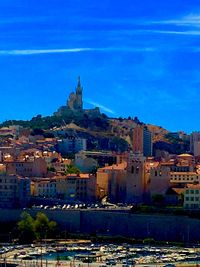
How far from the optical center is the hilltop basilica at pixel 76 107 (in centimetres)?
12850

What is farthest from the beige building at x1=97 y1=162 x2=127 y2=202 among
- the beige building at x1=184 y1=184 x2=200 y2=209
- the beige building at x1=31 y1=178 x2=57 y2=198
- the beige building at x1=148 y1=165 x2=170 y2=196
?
the beige building at x1=184 y1=184 x2=200 y2=209

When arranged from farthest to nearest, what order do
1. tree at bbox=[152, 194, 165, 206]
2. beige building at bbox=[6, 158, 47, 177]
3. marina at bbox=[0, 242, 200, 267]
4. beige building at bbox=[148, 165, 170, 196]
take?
beige building at bbox=[6, 158, 47, 177], beige building at bbox=[148, 165, 170, 196], tree at bbox=[152, 194, 165, 206], marina at bbox=[0, 242, 200, 267]

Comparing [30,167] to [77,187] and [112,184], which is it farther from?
[112,184]

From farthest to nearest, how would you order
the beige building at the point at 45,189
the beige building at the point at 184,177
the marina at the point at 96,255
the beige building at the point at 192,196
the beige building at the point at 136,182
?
the beige building at the point at 45,189 < the beige building at the point at 184,177 < the beige building at the point at 136,182 < the beige building at the point at 192,196 < the marina at the point at 96,255

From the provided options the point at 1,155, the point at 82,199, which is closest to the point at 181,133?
the point at 1,155

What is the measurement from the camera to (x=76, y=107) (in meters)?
131

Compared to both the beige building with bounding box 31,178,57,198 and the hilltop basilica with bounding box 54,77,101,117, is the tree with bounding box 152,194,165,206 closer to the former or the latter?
the beige building with bounding box 31,178,57,198

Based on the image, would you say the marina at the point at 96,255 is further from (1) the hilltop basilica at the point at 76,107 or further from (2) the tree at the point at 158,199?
(1) the hilltop basilica at the point at 76,107

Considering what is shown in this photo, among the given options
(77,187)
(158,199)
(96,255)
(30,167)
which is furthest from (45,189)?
(96,255)

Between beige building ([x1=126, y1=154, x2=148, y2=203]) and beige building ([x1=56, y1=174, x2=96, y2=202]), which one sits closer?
beige building ([x1=126, y1=154, x2=148, y2=203])

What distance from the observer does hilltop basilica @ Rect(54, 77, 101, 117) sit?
128 metres

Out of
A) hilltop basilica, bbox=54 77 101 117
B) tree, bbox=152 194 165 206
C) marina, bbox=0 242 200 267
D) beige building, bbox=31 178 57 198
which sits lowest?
marina, bbox=0 242 200 267

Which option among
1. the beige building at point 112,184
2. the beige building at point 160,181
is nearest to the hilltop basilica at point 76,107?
the beige building at point 112,184

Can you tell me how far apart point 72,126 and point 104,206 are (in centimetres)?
4839
